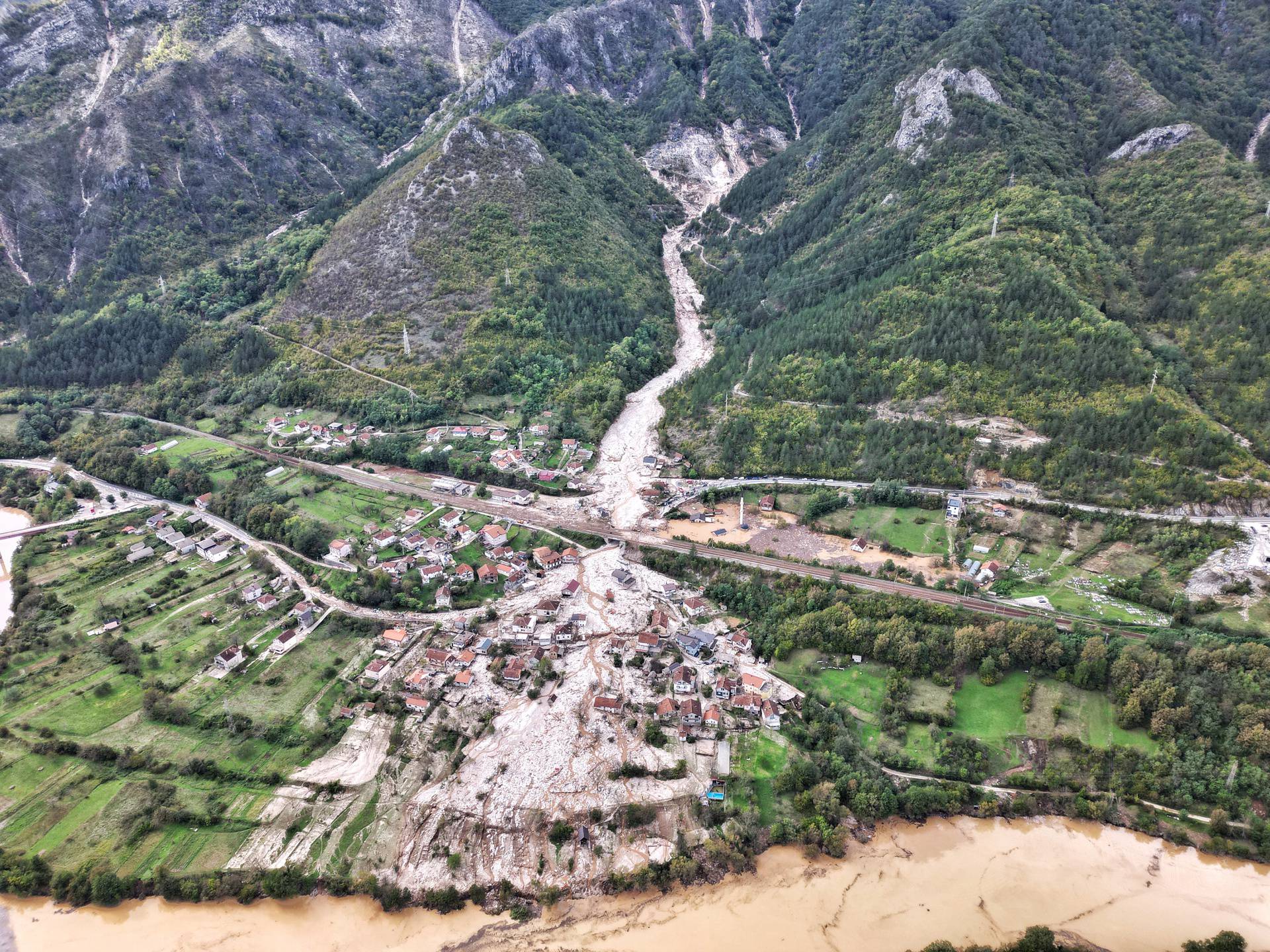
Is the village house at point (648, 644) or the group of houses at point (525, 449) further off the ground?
the group of houses at point (525, 449)

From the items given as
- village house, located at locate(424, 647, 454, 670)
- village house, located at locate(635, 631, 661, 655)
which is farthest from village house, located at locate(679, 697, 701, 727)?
village house, located at locate(424, 647, 454, 670)

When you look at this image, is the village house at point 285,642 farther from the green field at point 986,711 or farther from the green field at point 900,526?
the green field at point 900,526

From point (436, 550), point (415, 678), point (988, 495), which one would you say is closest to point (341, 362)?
point (436, 550)

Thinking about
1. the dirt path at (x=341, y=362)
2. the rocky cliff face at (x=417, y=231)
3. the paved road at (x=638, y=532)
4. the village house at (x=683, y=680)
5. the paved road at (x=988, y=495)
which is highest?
the rocky cliff face at (x=417, y=231)

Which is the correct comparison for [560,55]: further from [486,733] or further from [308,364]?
[486,733]

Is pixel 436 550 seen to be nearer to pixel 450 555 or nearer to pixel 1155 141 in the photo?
pixel 450 555

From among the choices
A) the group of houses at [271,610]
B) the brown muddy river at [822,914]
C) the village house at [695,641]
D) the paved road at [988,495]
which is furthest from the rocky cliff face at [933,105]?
the group of houses at [271,610]
